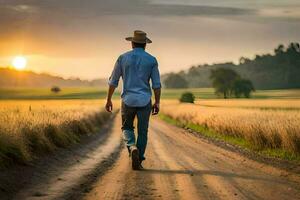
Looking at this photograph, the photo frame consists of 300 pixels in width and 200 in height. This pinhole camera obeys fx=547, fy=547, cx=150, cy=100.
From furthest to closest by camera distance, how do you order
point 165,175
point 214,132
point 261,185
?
point 214,132, point 165,175, point 261,185

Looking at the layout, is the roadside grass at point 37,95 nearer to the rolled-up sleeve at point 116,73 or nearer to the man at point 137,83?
the rolled-up sleeve at point 116,73

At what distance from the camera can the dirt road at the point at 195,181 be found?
8.14 meters

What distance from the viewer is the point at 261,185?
9.14 meters

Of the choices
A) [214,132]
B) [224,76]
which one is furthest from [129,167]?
[224,76]

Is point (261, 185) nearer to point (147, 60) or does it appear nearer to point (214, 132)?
point (147, 60)

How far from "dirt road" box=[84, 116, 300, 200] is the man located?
30.2 inches

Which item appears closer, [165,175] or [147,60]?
[165,175]

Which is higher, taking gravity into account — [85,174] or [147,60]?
[147,60]

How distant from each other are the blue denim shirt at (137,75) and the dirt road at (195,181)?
1.42 meters

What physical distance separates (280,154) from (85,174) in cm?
765

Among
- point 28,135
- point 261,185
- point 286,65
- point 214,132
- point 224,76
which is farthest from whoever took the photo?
point 286,65

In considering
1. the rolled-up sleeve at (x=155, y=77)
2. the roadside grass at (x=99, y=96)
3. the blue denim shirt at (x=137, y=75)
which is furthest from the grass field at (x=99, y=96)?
the blue denim shirt at (x=137, y=75)

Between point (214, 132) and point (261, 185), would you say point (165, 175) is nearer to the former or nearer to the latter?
point (261, 185)

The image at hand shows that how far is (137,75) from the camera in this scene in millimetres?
10906
